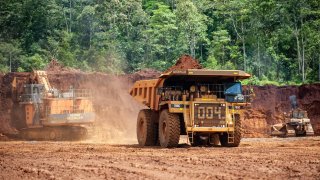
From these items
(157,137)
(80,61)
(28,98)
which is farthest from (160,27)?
(157,137)

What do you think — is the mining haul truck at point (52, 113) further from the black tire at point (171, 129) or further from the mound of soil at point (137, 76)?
the mound of soil at point (137, 76)

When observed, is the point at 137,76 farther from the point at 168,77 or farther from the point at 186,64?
the point at 168,77

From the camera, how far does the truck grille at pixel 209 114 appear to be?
2162 cm

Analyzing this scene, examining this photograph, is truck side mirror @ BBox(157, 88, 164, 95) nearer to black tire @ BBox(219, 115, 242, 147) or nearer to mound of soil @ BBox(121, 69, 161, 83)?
black tire @ BBox(219, 115, 242, 147)

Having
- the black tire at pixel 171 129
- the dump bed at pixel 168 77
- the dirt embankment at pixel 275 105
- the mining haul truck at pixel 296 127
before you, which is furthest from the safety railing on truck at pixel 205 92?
the dirt embankment at pixel 275 105

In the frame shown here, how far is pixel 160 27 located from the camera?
59938 mm

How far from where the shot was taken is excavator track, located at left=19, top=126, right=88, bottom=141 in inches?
1261

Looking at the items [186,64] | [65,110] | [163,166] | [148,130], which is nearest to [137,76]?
[186,64]

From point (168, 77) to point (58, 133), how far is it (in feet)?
37.7

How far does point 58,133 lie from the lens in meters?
32.0

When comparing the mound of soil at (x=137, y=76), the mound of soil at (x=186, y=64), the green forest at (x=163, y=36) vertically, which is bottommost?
the mound of soil at (x=137, y=76)

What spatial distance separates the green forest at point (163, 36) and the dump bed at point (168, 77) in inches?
1041

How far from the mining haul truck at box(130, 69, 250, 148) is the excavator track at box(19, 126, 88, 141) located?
952 cm

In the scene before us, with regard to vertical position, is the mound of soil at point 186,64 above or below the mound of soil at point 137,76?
above
